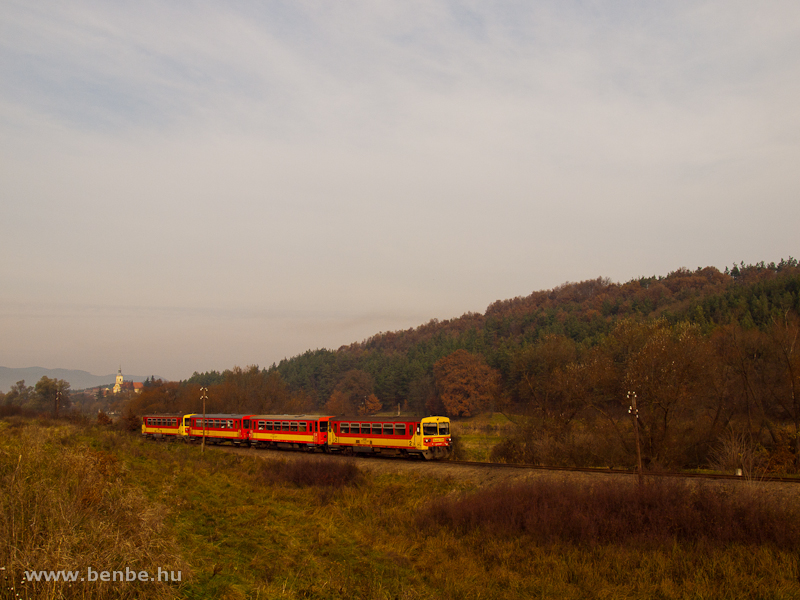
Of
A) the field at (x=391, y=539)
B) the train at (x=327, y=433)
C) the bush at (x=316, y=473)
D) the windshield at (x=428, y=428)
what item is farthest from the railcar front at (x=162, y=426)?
the windshield at (x=428, y=428)

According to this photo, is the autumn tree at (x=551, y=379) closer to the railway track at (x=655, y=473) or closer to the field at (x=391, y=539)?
the railway track at (x=655, y=473)

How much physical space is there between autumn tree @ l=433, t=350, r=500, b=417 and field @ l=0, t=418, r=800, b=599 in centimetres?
7256

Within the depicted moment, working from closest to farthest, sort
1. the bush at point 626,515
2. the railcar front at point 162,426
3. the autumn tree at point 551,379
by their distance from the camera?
the bush at point 626,515, the autumn tree at point 551,379, the railcar front at point 162,426

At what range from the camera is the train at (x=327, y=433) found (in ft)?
105

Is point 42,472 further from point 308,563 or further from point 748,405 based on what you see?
point 748,405

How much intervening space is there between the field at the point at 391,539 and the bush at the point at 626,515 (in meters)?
0.05

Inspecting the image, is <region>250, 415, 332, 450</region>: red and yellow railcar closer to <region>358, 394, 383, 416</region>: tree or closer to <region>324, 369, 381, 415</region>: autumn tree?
<region>324, 369, 381, 415</region>: autumn tree

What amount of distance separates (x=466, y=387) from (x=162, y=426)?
57.2 meters

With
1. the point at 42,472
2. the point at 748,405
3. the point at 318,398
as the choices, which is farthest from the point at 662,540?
the point at 318,398

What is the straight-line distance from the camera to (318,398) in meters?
149

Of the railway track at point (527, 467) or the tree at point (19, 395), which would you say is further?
the tree at point (19, 395)

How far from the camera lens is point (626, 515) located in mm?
17578

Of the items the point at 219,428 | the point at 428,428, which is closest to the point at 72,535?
the point at 428,428

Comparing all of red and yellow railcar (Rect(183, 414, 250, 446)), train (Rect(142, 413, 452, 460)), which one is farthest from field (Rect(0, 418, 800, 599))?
red and yellow railcar (Rect(183, 414, 250, 446))
